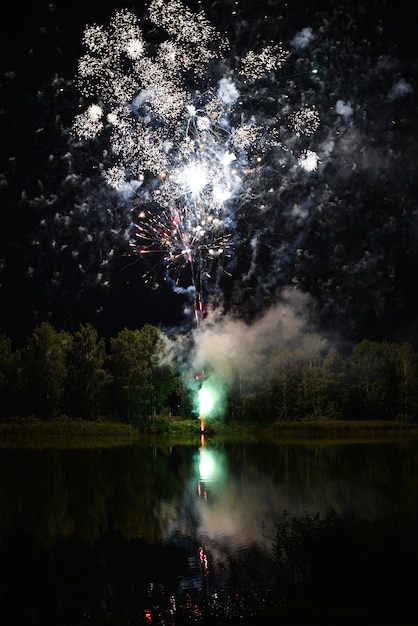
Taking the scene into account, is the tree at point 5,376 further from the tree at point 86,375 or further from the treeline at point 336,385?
the treeline at point 336,385

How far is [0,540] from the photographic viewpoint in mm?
21062

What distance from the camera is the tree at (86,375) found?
75000 mm

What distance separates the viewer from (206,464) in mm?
42094

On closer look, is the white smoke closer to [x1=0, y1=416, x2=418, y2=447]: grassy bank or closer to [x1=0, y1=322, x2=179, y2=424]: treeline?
[x1=0, y1=416, x2=418, y2=447]: grassy bank

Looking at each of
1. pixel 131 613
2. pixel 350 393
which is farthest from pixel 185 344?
pixel 131 613

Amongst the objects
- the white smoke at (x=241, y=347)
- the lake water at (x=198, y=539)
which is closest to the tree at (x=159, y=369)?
the white smoke at (x=241, y=347)

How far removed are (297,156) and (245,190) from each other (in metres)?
3.95

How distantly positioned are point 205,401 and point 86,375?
12058 millimetres

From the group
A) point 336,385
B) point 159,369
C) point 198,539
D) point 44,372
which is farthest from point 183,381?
point 198,539

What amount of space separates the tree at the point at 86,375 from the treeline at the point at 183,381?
0.10 meters

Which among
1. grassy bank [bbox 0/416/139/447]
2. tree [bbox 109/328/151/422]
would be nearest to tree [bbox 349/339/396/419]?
tree [bbox 109/328/151/422]

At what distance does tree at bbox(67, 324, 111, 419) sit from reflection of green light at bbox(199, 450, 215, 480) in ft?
82.7

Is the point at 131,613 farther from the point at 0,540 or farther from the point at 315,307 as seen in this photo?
the point at 315,307

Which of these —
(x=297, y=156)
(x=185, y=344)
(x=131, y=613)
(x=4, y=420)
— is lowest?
(x=131, y=613)
